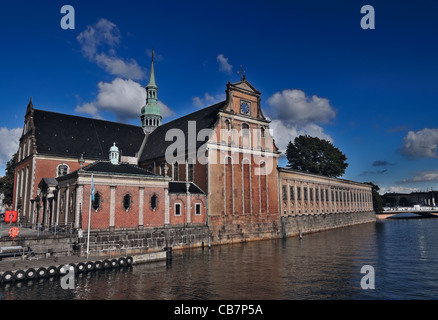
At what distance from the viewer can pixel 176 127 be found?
2485 inches

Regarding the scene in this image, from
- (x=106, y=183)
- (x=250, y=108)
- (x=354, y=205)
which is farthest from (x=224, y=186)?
(x=354, y=205)

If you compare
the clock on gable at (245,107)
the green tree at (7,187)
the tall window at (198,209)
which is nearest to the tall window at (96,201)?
the tall window at (198,209)

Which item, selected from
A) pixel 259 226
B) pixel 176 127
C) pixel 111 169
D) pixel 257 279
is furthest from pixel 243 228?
pixel 257 279

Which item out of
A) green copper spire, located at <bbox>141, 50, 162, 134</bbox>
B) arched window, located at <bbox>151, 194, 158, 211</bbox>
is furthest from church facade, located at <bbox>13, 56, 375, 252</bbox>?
green copper spire, located at <bbox>141, 50, 162, 134</bbox>

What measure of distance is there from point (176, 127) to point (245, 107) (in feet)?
48.3

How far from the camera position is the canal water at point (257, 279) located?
73.3ft

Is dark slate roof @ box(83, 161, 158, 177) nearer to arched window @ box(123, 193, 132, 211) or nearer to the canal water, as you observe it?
arched window @ box(123, 193, 132, 211)

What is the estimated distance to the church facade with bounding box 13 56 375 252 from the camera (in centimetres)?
4088

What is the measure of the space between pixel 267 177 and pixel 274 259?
24271 millimetres

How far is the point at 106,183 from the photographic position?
39.9 metres

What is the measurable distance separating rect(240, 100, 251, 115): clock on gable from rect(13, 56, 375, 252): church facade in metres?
0.17

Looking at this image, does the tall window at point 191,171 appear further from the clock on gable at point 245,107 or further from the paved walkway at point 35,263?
the paved walkway at point 35,263

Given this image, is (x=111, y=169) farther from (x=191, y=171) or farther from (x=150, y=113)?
(x=150, y=113)
